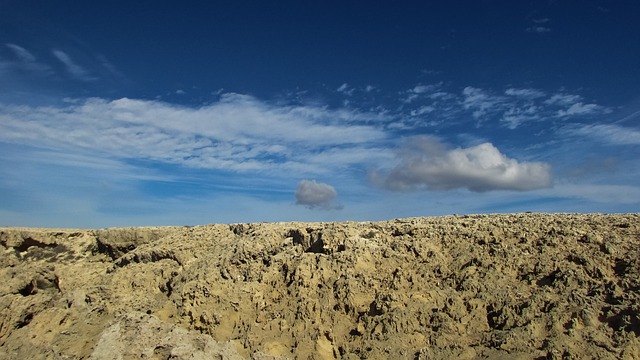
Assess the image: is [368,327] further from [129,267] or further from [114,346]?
[129,267]

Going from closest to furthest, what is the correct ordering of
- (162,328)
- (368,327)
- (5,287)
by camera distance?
(368,327) → (162,328) → (5,287)

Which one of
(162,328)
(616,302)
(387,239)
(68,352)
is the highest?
(387,239)

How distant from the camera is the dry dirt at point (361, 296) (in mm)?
10180

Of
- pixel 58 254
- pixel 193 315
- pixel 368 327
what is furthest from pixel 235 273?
pixel 58 254

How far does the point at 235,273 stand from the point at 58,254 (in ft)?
29.3

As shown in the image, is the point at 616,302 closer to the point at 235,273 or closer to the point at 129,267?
the point at 235,273

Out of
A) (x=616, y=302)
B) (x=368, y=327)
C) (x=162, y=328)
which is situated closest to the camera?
(x=616, y=302)

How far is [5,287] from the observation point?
46.1 feet

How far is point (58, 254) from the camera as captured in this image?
1777 cm

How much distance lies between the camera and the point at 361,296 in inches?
461

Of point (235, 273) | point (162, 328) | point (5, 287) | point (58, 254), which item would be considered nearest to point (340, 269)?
point (235, 273)

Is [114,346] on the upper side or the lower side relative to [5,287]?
lower

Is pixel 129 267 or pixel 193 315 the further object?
pixel 129 267

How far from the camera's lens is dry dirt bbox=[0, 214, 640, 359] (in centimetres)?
1018
